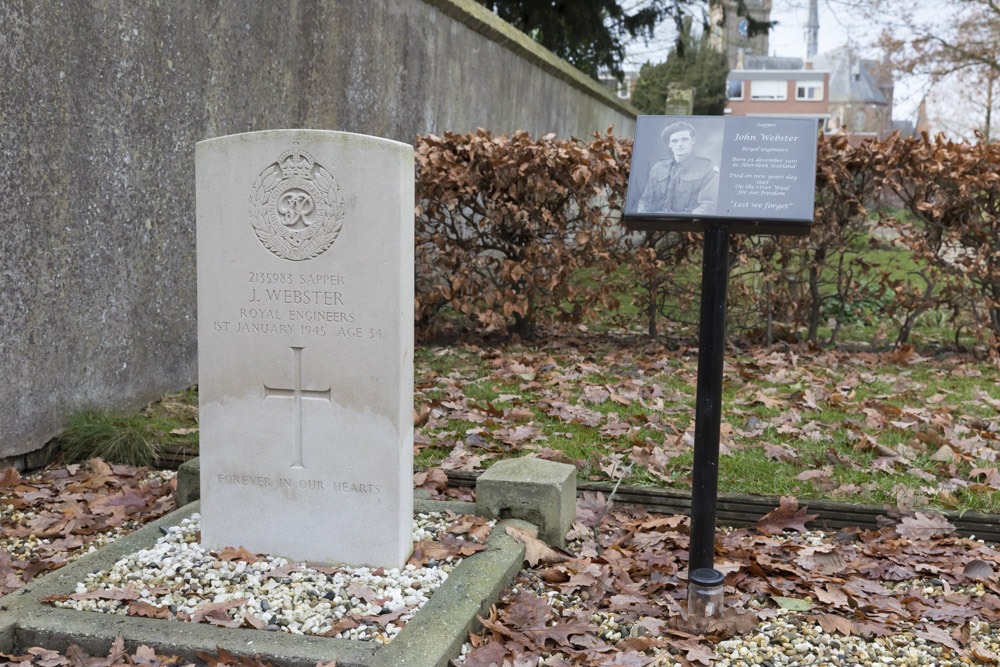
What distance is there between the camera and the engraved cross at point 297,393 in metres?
3.66

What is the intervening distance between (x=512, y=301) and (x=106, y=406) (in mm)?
3798

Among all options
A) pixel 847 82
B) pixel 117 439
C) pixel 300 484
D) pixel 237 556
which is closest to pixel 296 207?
pixel 300 484

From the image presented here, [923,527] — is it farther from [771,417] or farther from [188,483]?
[188,483]

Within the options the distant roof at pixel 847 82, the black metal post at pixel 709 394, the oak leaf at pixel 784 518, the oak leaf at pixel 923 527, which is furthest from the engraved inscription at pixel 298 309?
the distant roof at pixel 847 82

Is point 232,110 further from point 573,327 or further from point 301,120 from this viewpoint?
point 573,327

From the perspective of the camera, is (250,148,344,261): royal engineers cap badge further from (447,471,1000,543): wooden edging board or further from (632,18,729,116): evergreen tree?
(632,18,729,116): evergreen tree

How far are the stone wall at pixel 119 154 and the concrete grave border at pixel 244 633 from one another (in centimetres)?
191

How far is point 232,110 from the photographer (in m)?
6.43

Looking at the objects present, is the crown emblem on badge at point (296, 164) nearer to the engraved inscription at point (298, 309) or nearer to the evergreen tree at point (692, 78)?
the engraved inscription at point (298, 309)

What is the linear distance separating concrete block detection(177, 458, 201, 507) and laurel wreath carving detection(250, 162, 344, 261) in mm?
1322

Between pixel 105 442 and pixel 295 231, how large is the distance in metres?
2.29

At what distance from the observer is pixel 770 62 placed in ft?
287

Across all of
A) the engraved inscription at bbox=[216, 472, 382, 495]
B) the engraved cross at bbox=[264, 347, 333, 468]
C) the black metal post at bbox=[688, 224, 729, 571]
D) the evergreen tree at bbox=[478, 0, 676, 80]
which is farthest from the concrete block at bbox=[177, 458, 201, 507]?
the evergreen tree at bbox=[478, 0, 676, 80]

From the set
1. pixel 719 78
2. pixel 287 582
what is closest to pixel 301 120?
pixel 287 582
